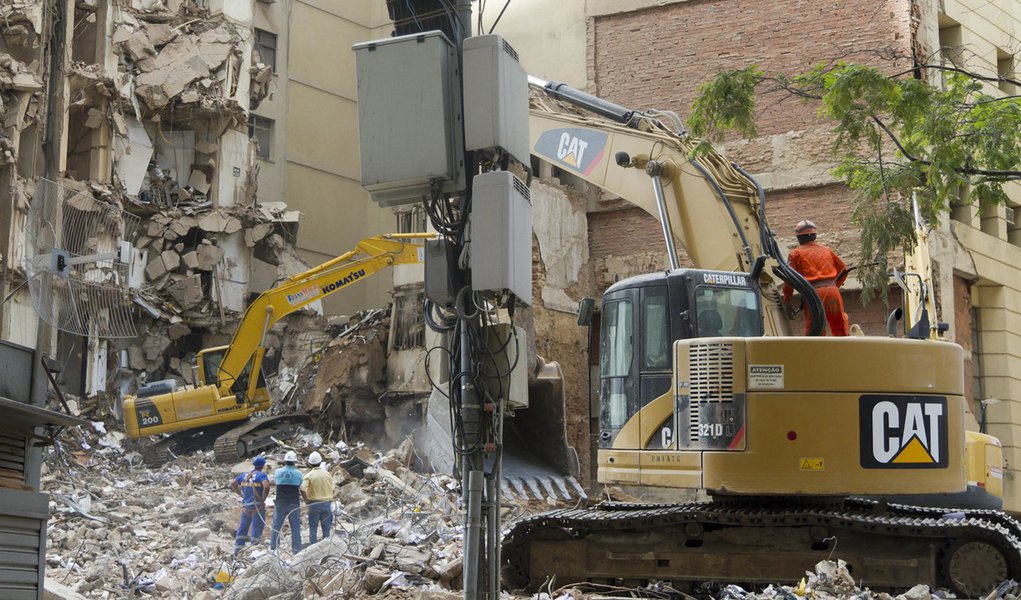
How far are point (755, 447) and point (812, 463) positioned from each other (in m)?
0.45

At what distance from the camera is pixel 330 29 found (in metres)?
34.7

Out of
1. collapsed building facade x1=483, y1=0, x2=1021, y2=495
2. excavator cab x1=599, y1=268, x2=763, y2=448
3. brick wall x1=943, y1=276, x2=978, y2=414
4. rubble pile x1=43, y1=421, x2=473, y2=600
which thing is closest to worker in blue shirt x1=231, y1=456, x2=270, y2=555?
rubble pile x1=43, y1=421, x2=473, y2=600

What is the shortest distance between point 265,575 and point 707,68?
1543 centimetres

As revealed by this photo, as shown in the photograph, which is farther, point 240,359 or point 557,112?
point 240,359

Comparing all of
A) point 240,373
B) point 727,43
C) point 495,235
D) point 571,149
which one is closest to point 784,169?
point 727,43

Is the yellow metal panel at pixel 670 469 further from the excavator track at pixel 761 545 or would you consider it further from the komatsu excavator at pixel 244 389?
the komatsu excavator at pixel 244 389

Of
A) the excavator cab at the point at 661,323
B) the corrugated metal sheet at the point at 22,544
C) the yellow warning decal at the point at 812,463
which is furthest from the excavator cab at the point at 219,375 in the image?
the corrugated metal sheet at the point at 22,544

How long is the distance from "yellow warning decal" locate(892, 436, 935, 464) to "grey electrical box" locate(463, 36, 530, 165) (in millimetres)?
4352

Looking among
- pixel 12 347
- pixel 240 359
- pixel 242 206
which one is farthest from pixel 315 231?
pixel 12 347

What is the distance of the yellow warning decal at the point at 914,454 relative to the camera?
991 centimetres

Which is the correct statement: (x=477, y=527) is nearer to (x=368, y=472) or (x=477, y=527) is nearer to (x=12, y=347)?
(x=12, y=347)

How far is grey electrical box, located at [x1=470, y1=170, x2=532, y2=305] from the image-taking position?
725 centimetres

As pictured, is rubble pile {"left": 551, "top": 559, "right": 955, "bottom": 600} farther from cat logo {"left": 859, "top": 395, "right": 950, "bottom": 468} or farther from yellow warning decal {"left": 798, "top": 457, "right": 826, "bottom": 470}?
cat logo {"left": 859, "top": 395, "right": 950, "bottom": 468}

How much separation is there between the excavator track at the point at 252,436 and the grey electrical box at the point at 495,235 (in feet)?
48.0
